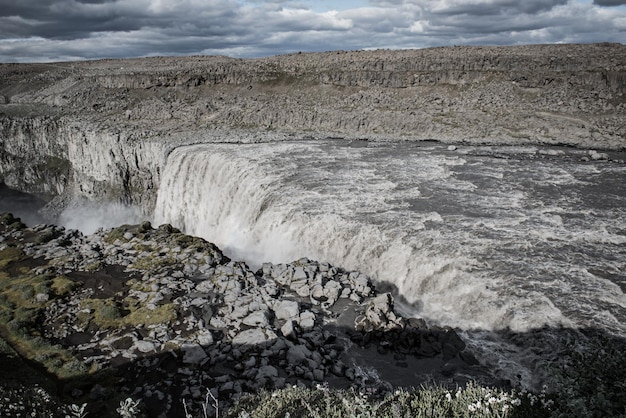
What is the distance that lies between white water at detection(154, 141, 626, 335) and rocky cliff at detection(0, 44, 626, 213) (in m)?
8.04

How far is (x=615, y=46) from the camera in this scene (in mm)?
68188

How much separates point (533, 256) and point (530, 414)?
11.5 m

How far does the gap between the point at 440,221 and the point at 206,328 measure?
11.3 metres

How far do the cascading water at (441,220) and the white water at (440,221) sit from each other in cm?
6

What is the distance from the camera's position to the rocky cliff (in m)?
42.8

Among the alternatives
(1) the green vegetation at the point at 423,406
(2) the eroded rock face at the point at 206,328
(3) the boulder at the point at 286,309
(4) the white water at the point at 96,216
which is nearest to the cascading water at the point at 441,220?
(2) the eroded rock face at the point at 206,328

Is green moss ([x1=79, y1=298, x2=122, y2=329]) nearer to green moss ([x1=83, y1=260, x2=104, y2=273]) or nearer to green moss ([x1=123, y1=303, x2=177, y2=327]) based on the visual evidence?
green moss ([x1=123, y1=303, x2=177, y2=327])

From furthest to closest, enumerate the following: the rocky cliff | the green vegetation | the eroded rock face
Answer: the rocky cliff < the eroded rock face < the green vegetation

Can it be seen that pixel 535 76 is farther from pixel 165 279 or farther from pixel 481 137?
pixel 165 279

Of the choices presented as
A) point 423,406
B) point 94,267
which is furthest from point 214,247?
point 423,406

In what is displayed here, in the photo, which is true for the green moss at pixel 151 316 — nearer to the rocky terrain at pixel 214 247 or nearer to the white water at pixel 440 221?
the rocky terrain at pixel 214 247

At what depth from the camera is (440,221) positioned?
834 inches

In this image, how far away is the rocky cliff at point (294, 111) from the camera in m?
42.8

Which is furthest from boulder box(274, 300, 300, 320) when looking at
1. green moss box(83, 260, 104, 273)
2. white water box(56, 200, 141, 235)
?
white water box(56, 200, 141, 235)
